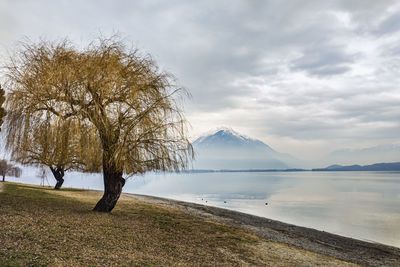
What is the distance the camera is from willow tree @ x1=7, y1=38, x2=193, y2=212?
471 inches

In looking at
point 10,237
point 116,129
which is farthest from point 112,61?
point 10,237

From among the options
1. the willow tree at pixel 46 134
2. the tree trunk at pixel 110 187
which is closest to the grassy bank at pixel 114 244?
the tree trunk at pixel 110 187

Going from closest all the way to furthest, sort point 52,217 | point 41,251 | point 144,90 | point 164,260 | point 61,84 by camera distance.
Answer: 1. point 41,251
2. point 164,260
3. point 52,217
4. point 61,84
5. point 144,90

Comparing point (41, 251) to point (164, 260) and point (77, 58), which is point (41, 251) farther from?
point (77, 58)

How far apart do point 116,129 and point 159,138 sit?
2.27 meters

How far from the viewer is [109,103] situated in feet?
43.4

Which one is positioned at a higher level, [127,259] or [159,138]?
[159,138]

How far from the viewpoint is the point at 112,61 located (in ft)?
43.7

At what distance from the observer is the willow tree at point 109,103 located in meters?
12.0

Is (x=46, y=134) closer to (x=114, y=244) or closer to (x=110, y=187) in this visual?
(x=110, y=187)

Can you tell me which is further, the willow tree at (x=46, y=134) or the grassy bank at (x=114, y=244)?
the willow tree at (x=46, y=134)

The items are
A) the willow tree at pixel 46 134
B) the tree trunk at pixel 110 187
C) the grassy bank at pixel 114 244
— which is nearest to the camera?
the grassy bank at pixel 114 244

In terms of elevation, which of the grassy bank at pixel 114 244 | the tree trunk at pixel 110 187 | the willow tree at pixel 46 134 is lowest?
the grassy bank at pixel 114 244

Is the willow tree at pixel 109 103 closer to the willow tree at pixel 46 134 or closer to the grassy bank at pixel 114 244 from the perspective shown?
the willow tree at pixel 46 134
